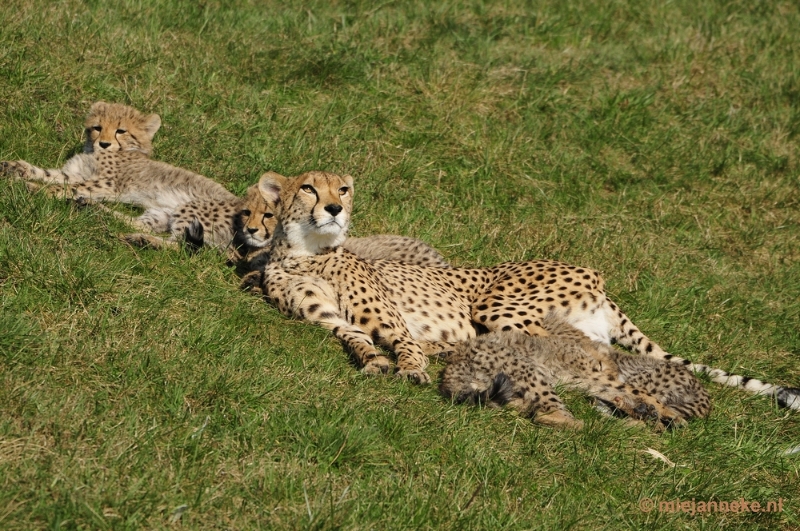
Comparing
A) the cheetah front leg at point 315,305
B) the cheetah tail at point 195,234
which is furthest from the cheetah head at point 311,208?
the cheetah tail at point 195,234

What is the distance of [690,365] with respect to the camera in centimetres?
618

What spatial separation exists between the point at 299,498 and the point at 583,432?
1.58 metres

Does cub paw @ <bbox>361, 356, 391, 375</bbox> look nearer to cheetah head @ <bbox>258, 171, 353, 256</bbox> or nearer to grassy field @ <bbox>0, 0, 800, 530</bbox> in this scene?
grassy field @ <bbox>0, 0, 800, 530</bbox>

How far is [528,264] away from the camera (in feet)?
21.8

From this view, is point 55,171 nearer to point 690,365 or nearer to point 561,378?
point 561,378

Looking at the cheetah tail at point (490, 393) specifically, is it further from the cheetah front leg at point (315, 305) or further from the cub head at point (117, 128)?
the cub head at point (117, 128)

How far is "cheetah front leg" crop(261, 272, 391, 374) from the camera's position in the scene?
5.54 meters

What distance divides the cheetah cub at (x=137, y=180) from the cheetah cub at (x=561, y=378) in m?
1.83

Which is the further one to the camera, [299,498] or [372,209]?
[372,209]

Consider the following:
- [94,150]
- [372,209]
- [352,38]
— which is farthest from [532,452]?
[352,38]

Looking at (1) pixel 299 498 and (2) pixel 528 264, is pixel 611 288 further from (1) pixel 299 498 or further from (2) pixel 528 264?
(1) pixel 299 498

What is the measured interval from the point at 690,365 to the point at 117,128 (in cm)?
379

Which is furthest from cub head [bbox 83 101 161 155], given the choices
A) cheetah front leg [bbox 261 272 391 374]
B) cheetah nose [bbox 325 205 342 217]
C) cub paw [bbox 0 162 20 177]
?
cheetah nose [bbox 325 205 342 217]

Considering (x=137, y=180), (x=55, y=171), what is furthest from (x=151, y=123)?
(x=55, y=171)
